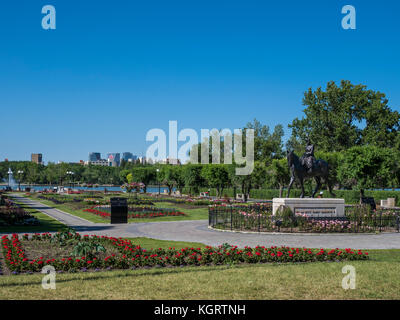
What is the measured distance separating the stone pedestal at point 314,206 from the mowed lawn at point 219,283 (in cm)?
1000

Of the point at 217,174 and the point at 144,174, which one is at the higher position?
the point at 217,174

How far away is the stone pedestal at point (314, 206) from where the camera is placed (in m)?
20.9

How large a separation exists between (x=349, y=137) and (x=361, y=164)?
2128 centimetres

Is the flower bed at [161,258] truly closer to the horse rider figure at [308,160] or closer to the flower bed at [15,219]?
the horse rider figure at [308,160]

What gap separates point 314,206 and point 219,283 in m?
13.8

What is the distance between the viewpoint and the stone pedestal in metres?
20.9

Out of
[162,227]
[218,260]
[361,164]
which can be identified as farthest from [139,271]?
[361,164]

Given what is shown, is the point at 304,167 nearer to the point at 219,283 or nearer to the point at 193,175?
the point at 219,283

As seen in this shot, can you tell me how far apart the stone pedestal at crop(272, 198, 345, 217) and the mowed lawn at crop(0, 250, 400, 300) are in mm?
10000

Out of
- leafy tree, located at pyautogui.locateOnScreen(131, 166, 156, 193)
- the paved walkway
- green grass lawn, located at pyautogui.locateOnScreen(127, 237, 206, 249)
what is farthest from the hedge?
green grass lawn, located at pyautogui.locateOnScreen(127, 237, 206, 249)

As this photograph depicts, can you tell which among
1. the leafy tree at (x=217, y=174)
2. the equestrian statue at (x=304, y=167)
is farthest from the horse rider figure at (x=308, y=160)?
the leafy tree at (x=217, y=174)

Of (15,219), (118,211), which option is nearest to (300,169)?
(118,211)

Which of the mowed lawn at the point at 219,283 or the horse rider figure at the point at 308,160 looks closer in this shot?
the mowed lawn at the point at 219,283

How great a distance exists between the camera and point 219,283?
860 centimetres
